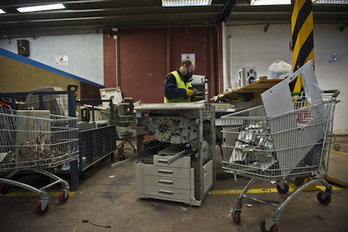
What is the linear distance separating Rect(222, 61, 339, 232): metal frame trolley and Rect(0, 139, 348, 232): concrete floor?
0.27 metres

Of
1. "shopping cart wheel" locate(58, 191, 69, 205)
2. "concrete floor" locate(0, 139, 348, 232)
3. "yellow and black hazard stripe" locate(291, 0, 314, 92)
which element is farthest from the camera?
"yellow and black hazard stripe" locate(291, 0, 314, 92)

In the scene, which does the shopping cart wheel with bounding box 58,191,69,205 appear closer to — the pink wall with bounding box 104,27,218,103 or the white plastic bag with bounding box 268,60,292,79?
the white plastic bag with bounding box 268,60,292,79

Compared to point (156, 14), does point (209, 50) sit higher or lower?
lower

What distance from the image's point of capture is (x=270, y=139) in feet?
4.53

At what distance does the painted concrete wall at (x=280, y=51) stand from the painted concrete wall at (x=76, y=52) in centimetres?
439

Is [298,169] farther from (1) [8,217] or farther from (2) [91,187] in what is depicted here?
(1) [8,217]

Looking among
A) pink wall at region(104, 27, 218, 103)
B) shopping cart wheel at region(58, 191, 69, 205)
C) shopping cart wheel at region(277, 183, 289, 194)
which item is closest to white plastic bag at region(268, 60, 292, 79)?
shopping cart wheel at region(277, 183, 289, 194)

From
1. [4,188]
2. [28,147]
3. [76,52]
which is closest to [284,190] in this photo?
[28,147]

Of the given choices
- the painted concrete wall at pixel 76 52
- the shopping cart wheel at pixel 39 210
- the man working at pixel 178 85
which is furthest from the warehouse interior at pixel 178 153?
the painted concrete wall at pixel 76 52

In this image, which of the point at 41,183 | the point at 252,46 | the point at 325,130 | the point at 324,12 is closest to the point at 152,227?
the point at 325,130

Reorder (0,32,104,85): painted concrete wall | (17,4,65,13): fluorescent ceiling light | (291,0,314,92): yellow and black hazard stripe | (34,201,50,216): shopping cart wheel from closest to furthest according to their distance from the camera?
(34,201,50,216): shopping cart wheel < (291,0,314,92): yellow and black hazard stripe < (17,4,65,13): fluorescent ceiling light < (0,32,104,85): painted concrete wall

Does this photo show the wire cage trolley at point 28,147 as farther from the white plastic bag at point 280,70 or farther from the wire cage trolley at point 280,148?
the white plastic bag at point 280,70

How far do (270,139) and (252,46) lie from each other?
19.5ft

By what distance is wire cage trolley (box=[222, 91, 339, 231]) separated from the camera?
4.26ft
